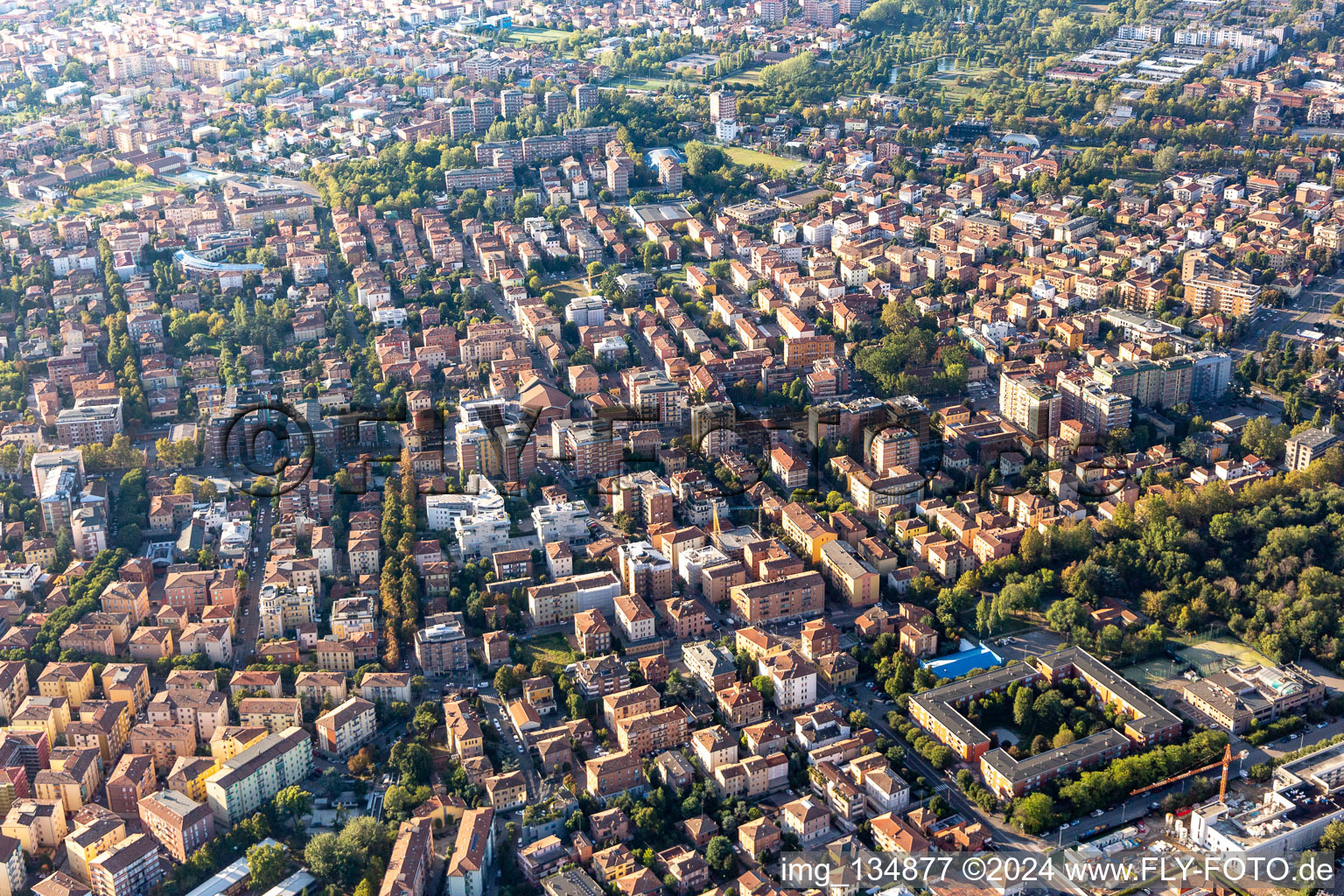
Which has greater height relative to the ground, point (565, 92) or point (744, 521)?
point (565, 92)

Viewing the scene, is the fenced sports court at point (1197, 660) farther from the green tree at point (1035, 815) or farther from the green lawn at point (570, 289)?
the green lawn at point (570, 289)

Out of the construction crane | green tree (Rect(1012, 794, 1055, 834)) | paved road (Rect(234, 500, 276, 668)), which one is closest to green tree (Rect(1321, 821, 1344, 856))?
the construction crane

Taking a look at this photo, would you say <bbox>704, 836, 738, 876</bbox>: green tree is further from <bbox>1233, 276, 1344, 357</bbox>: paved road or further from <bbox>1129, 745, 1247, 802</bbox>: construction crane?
<bbox>1233, 276, 1344, 357</bbox>: paved road

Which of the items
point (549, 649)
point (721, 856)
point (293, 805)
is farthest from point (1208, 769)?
point (293, 805)

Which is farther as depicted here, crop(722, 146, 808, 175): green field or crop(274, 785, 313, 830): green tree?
crop(722, 146, 808, 175): green field

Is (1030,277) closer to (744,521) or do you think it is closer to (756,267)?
(756,267)

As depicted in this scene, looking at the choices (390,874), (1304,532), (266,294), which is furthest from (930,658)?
(266,294)

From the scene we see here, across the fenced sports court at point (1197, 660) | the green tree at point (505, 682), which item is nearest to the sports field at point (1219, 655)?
the fenced sports court at point (1197, 660)

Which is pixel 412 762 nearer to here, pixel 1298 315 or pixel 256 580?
pixel 256 580
